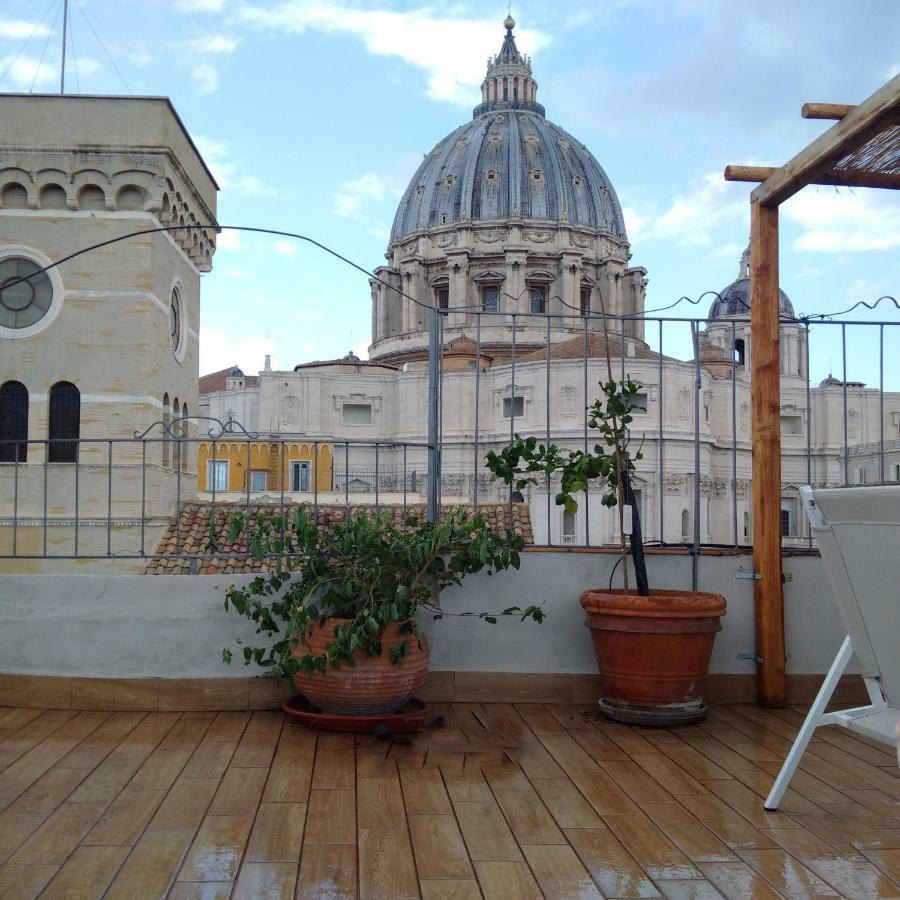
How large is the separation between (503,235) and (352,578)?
2073 inches

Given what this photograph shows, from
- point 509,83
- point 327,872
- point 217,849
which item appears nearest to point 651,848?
point 327,872

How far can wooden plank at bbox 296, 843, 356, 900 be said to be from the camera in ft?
6.80

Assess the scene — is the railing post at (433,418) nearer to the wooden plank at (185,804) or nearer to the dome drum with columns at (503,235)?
the wooden plank at (185,804)

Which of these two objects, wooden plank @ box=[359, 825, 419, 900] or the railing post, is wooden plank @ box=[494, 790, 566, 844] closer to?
wooden plank @ box=[359, 825, 419, 900]

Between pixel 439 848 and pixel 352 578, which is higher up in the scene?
pixel 352 578

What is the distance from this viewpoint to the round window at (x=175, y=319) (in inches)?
857

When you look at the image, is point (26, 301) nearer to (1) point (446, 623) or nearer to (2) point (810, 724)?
(1) point (446, 623)

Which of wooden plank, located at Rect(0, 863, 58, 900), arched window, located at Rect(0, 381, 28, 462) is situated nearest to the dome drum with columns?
arched window, located at Rect(0, 381, 28, 462)

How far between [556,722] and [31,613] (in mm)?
2185

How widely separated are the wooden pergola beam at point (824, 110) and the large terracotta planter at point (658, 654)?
5.99 ft

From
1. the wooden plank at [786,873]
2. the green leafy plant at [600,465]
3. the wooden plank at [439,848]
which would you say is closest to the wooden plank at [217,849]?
the wooden plank at [439,848]

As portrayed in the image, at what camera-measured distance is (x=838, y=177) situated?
3.88 meters

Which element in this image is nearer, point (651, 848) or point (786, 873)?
point (786, 873)

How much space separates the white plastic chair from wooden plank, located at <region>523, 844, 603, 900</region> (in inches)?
27.1
